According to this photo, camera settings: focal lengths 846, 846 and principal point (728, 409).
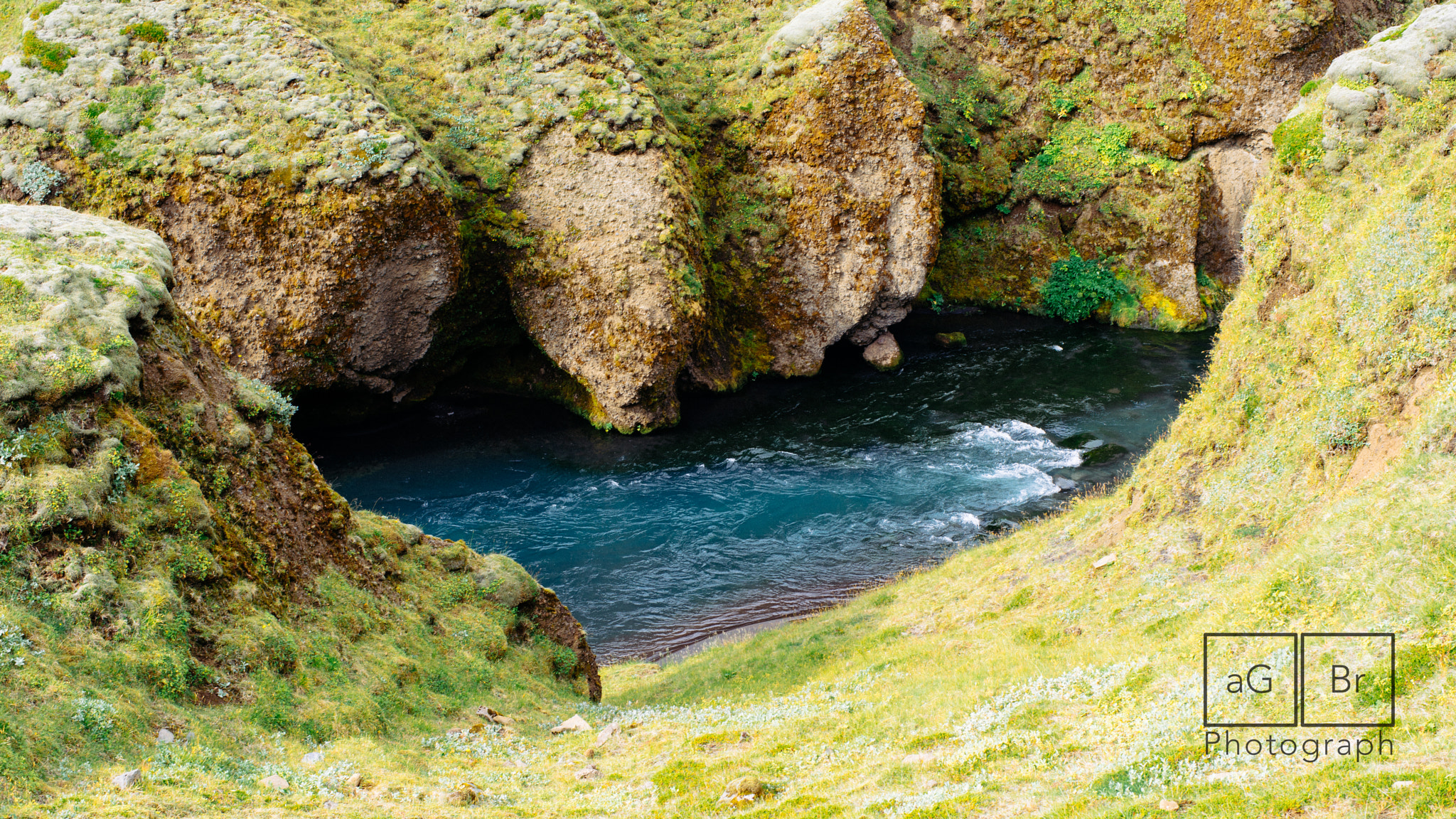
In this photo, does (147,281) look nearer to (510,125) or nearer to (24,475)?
(24,475)

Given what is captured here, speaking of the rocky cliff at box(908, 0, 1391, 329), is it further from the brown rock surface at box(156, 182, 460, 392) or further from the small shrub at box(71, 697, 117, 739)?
the small shrub at box(71, 697, 117, 739)

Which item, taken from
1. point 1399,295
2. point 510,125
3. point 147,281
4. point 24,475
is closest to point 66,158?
point 510,125

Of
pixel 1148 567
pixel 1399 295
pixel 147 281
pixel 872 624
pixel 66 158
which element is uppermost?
pixel 66 158

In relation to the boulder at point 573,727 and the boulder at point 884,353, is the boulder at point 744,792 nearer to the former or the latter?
the boulder at point 573,727

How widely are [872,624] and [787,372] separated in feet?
68.3

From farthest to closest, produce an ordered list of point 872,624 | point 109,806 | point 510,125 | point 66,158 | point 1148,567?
point 510,125
point 66,158
point 872,624
point 1148,567
point 109,806

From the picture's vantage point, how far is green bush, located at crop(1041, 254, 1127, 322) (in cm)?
4297

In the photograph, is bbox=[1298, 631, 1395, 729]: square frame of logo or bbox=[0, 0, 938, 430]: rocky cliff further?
bbox=[0, 0, 938, 430]: rocky cliff

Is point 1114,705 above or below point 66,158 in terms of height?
below

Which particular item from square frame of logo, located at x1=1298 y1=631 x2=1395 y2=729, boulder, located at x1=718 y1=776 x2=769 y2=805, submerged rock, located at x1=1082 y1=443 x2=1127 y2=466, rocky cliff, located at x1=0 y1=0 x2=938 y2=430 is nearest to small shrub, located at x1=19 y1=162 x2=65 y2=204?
rocky cliff, located at x1=0 y1=0 x2=938 y2=430

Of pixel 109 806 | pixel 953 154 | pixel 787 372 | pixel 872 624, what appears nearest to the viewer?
pixel 109 806

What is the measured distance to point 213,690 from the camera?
1081 cm

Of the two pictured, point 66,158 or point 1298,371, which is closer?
point 1298,371

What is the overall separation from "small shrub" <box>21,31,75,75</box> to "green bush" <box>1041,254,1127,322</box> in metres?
42.5
